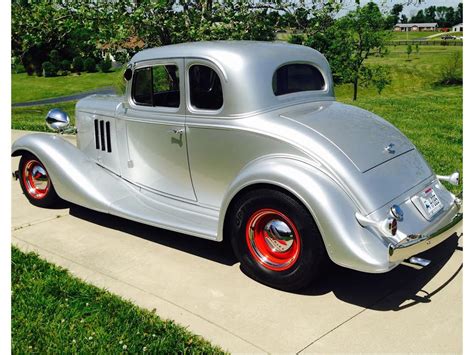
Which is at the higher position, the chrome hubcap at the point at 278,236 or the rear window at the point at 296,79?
the rear window at the point at 296,79

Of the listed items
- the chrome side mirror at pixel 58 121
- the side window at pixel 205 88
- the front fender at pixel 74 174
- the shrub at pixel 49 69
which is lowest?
the front fender at pixel 74 174

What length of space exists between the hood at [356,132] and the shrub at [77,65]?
37115mm

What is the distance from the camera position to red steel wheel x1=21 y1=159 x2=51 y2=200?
5.68 meters

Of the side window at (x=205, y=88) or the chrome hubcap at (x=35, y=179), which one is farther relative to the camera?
the chrome hubcap at (x=35, y=179)

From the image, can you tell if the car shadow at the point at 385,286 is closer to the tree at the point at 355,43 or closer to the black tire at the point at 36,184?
the black tire at the point at 36,184

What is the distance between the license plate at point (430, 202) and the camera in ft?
13.0

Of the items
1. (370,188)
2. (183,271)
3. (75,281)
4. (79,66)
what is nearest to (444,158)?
(370,188)

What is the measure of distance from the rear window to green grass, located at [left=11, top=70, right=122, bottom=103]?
27321mm

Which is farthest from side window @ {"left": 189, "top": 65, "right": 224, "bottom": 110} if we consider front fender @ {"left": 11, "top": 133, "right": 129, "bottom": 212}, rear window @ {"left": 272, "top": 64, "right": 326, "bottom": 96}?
front fender @ {"left": 11, "top": 133, "right": 129, "bottom": 212}

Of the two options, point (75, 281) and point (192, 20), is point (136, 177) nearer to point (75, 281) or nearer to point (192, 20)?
point (75, 281)

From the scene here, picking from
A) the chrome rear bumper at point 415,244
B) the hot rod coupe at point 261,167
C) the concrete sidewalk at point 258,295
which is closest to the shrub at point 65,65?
the hot rod coupe at point 261,167

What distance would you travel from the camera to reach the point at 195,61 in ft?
14.5

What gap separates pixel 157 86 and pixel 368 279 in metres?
2.66

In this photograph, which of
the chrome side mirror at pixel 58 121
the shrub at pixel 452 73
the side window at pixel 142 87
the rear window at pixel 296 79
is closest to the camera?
the rear window at pixel 296 79
